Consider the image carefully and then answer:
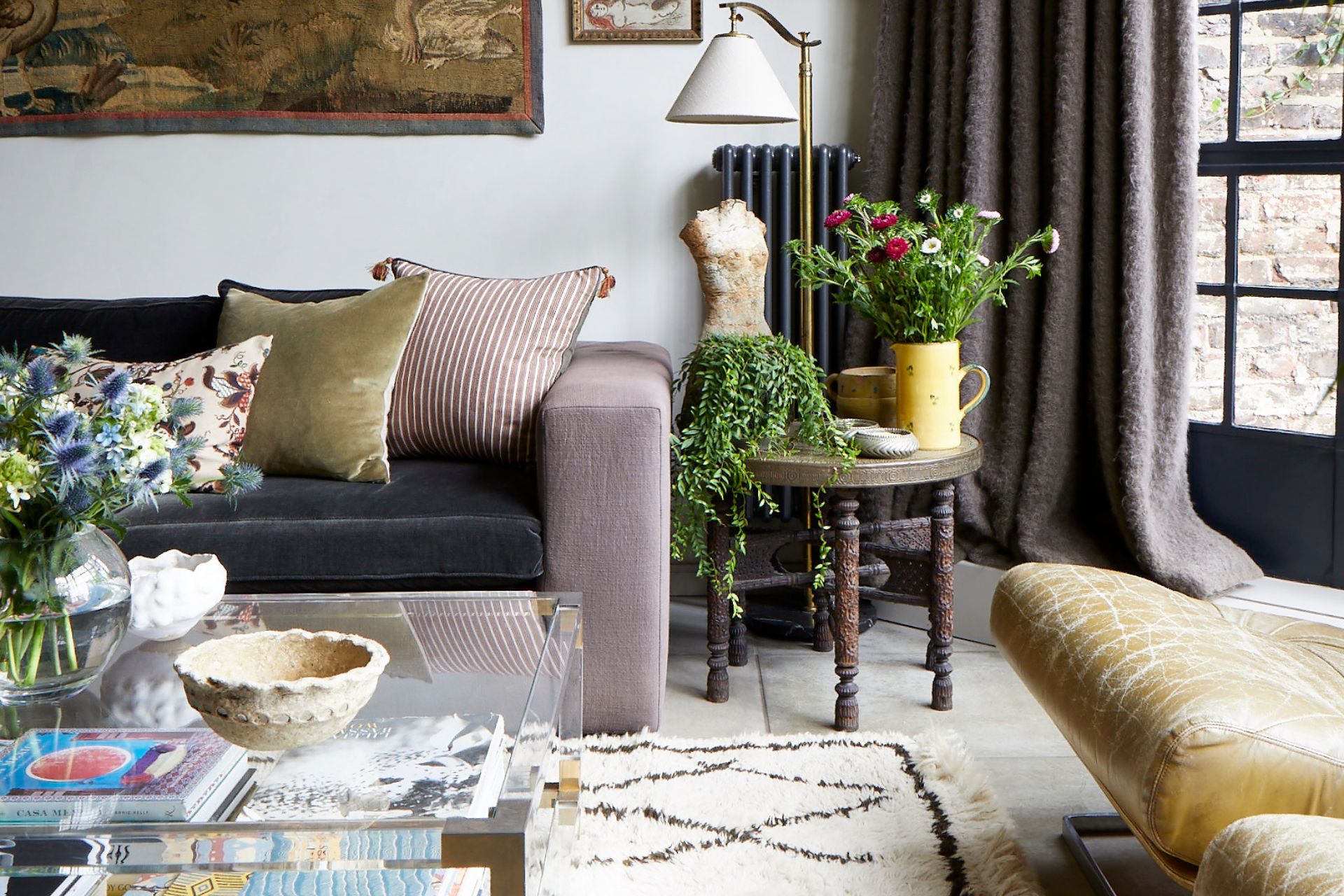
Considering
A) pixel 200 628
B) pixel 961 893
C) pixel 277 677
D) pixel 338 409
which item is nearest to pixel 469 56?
pixel 338 409

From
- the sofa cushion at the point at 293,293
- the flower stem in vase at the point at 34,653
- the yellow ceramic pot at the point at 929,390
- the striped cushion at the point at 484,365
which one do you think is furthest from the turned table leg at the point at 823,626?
the flower stem in vase at the point at 34,653

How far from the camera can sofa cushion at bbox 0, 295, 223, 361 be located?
2670 mm

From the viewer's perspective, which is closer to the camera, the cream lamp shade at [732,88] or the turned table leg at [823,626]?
the cream lamp shade at [732,88]

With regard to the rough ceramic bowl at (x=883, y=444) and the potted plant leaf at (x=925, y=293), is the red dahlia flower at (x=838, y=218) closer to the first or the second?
the potted plant leaf at (x=925, y=293)

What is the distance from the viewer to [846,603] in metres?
2.32

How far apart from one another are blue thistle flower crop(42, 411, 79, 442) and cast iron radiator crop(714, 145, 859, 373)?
199 cm

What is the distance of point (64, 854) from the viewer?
1.10m

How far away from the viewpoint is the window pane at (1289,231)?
8.30 ft

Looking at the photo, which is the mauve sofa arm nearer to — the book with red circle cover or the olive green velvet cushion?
the olive green velvet cushion

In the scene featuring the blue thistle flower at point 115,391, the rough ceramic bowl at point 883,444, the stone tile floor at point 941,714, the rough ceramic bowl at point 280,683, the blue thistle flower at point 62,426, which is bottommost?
the stone tile floor at point 941,714

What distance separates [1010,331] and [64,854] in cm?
225

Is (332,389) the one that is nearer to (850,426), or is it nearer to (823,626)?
(850,426)

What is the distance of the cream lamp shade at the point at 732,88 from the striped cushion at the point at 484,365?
17.2 inches

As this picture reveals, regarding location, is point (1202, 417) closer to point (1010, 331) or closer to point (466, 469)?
point (1010, 331)
